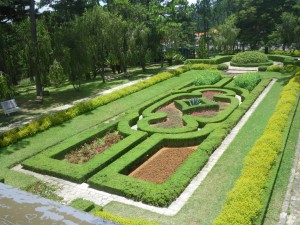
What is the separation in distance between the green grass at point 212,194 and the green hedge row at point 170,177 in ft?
1.75

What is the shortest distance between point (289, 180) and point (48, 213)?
9.22 m

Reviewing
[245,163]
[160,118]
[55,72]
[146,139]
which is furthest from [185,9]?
[245,163]

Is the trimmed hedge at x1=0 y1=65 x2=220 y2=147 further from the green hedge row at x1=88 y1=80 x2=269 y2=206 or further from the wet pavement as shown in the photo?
the wet pavement

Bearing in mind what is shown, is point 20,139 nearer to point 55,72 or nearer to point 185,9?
point 55,72

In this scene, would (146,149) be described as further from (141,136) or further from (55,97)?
(55,97)

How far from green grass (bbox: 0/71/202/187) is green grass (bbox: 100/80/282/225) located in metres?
4.81

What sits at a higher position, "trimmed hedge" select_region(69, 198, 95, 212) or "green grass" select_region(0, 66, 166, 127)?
"green grass" select_region(0, 66, 166, 127)

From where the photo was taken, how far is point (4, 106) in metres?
18.4

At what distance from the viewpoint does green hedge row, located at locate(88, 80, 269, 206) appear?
900 centimetres

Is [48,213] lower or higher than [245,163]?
higher

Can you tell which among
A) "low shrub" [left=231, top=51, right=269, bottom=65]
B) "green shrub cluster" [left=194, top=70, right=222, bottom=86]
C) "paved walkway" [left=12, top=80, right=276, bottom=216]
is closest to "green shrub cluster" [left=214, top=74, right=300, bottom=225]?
"paved walkway" [left=12, top=80, right=276, bottom=216]

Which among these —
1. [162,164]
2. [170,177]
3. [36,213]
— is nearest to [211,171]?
[170,177]

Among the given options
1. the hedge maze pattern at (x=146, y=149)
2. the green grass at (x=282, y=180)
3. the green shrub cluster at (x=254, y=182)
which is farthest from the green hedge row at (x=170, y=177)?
the green grass at (x=282, y=180)

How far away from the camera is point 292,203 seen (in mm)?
8203
